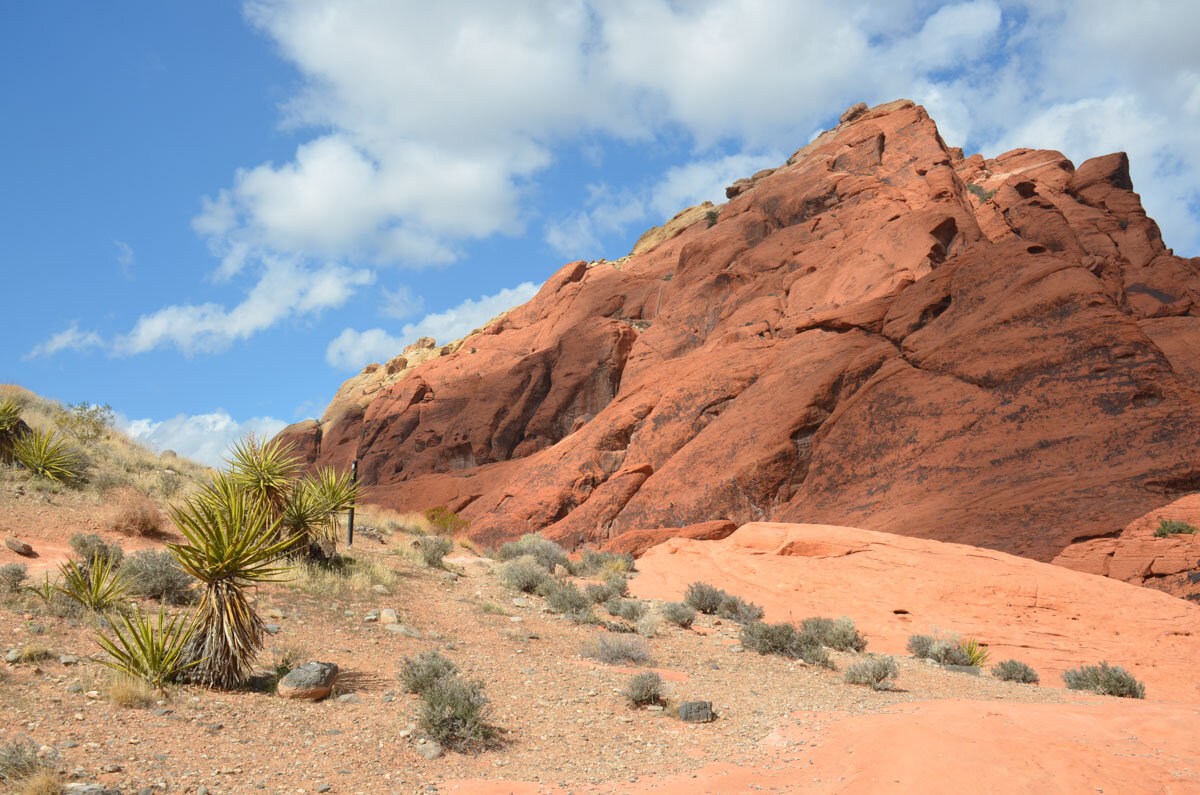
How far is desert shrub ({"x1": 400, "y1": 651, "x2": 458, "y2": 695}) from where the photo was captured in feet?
26.5

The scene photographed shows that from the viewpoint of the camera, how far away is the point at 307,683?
24.5ft

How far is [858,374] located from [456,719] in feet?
66.5

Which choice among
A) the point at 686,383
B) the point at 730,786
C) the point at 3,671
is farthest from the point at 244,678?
the point at 686,383

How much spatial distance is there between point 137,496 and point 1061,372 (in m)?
23.0

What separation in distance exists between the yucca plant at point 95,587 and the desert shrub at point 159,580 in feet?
0.66

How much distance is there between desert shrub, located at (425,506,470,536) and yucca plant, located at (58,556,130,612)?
881 inches

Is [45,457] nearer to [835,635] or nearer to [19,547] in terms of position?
[19,547]

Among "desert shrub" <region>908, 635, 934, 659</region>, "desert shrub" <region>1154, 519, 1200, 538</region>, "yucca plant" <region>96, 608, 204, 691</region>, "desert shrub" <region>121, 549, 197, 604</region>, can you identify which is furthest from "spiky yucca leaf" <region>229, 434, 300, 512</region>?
"desert shrub" <region>1154, 519, 1200, 538</region>

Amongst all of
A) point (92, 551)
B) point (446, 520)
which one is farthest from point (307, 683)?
point (446, 520)

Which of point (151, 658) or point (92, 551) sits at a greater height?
point (92, 551)

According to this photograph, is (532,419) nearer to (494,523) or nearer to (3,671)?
(494,523)

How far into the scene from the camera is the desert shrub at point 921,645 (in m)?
12.6

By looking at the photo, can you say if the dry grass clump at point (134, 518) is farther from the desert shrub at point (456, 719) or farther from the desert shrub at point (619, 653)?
the desert shrub at point (619, 653)

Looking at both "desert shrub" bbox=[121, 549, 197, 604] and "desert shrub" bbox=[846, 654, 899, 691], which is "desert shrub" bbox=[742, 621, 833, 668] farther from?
"desert shrub" bbox=[121, 549, 197, 604]
